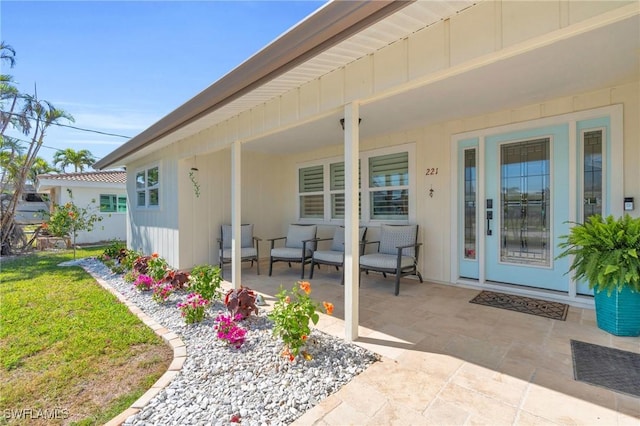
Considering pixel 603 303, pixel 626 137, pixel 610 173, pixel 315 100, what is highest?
pixel 315 100

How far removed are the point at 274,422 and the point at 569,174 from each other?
4.09 meters

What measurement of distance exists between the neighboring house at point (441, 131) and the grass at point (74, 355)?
5.42 ft

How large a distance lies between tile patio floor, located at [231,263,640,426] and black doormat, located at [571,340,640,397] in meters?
0.08

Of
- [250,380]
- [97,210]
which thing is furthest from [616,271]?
[97,210]

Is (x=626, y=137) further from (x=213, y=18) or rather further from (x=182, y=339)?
(x=213, y=18)

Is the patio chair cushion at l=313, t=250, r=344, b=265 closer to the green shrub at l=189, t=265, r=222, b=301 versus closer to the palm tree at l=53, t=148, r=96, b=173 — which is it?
the green shrub at l=189, t=265, r=222, b=301

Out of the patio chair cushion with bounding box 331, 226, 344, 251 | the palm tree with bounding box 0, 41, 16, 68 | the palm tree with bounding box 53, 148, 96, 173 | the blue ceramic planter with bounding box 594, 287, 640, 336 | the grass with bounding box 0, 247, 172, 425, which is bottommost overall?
the grass with bounding box 0, 247, 172, 425

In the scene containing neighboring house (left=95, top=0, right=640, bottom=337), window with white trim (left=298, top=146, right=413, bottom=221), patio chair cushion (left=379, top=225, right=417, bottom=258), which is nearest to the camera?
neighboring house (left=95, top=0, right=640, bottom=337)

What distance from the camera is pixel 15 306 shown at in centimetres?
394

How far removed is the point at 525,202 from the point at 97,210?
1462 centimetres

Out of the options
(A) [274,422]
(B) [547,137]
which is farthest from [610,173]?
(A) [274,422]

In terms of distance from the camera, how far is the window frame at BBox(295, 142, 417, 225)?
493 centimetres

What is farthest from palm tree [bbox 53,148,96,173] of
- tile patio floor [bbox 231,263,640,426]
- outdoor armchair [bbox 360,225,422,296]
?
tile patio floor [bbox 231,263,640,426]

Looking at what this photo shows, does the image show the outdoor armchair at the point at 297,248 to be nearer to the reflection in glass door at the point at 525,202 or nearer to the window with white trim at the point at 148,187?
the reflection in glass door at the point at 525,202
